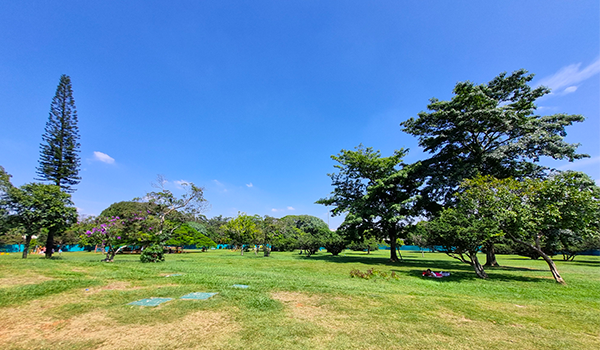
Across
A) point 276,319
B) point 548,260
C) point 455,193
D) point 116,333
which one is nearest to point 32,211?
point 116,333

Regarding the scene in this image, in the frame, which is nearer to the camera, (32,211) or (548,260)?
(548,260)

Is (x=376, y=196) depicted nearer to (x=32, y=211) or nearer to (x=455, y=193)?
(x=455, y=193)

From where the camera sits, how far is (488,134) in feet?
62.8

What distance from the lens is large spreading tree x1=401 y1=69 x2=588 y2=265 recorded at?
1675 centimetres

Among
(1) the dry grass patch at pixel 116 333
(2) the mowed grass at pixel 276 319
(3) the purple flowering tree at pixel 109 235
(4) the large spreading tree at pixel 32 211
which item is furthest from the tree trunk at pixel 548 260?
(4) the large spreading tree at pixel 32 211

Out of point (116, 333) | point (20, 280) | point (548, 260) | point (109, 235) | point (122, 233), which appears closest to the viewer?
point (116, 333)

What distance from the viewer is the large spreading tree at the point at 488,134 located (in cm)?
1675

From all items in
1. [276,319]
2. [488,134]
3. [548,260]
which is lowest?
[276,319]

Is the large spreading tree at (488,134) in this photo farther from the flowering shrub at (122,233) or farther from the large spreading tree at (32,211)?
the large spreading tree at (32,211)

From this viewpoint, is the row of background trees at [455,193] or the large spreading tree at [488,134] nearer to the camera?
the row of background trees at [455,193]

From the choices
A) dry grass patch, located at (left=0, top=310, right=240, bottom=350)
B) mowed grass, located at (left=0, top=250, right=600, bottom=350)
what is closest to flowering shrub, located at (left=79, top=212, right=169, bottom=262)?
mowed grass, located at (left=0, top=250, right=600, bottom=350)

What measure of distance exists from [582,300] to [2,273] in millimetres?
18384

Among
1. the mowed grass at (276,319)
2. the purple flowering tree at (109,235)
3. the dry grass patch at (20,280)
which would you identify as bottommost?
the mowed grass at (276,319)

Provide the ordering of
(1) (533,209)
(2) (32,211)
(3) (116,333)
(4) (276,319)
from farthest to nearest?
(2) (32,211), (1) (533,209), (4) (276,319), (3) (116,333)
